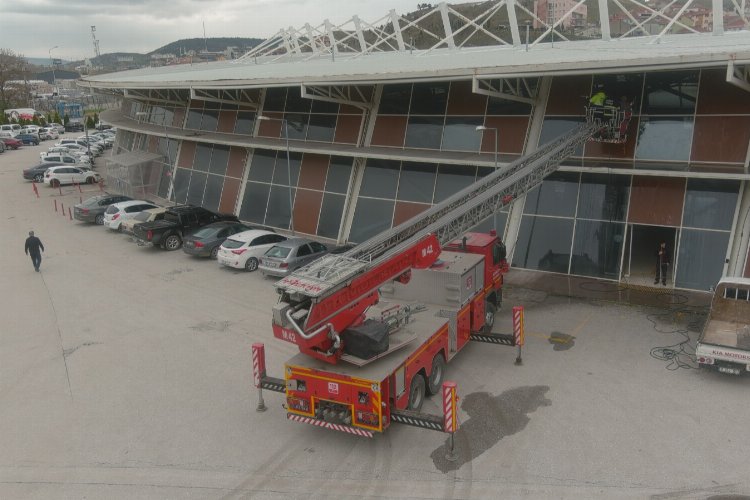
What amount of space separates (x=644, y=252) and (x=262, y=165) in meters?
17.7

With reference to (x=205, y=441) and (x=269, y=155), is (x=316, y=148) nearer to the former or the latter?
(x=269, y=155)

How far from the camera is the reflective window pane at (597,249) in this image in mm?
19672

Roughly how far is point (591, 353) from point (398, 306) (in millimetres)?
5247

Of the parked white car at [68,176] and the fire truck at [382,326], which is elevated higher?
the parked white car at [68,176]

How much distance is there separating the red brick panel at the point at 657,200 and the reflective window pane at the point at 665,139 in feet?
2.63

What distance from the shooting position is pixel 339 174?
85.0ft

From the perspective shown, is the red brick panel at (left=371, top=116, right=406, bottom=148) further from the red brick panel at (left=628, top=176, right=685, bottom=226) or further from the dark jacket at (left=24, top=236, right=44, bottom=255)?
the dark jacket at (left=24, top=236, right=44, bottom=255)

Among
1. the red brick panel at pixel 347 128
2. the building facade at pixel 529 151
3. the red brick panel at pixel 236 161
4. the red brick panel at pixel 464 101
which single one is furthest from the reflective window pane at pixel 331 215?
the red brick panel at pixel 236 161

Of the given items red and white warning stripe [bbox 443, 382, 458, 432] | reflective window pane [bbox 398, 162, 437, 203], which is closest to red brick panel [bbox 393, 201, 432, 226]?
reflective window pane [bbox 398, 162, 437, 203]

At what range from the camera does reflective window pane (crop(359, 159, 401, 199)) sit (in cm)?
2439

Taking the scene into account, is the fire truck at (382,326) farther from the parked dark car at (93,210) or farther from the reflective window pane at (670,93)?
the parked dark car at (93,210)

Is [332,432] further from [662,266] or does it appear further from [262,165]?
[262,165]

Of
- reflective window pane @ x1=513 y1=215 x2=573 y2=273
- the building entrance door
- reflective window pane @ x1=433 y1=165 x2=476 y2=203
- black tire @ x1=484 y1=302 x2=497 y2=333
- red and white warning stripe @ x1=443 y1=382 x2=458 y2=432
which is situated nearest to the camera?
red and white warning stripe @ x1=443 y1=382 x2=458 y2=432

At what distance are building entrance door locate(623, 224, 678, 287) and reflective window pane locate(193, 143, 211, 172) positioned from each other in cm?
2204
